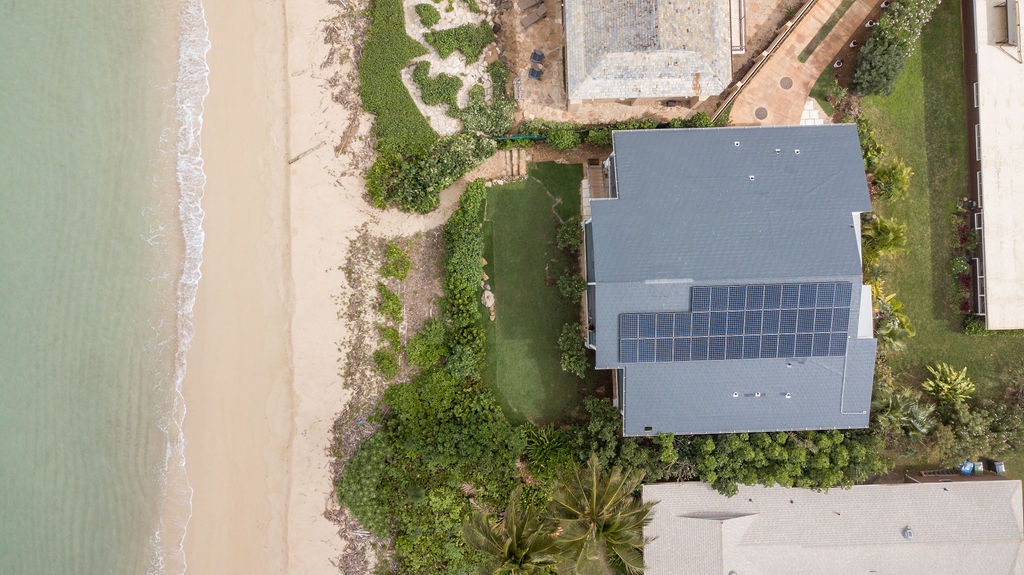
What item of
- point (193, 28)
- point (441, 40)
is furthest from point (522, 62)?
point (193, 28)

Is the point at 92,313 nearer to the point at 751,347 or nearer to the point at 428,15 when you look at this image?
the point at 428,15

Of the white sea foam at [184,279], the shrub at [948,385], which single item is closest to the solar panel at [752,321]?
the shrub at [948,385]

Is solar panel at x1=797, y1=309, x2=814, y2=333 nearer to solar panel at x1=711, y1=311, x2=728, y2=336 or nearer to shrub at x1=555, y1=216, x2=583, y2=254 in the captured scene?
solar panel at x1=711, y1=311, x2=728, y2=336

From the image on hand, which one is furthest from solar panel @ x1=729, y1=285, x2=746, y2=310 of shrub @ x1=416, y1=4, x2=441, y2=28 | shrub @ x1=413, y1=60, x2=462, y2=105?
shrub @ x1=416, y1=4, x2=441, y2=28

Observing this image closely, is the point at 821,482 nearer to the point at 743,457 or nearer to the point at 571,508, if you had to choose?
the point at 743,457

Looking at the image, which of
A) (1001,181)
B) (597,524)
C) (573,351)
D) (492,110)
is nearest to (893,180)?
(1001,181)

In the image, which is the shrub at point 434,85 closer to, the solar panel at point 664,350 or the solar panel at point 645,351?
the solar panel at point 645,351

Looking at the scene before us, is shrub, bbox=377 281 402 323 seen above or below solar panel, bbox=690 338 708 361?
above
